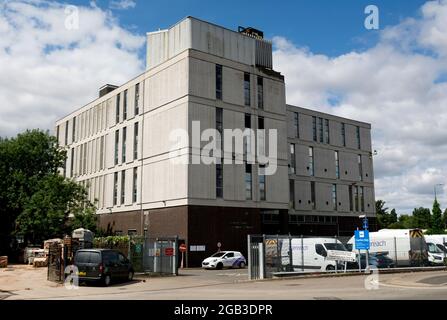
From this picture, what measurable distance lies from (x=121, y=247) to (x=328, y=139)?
144ft

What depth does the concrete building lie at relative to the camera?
45.0 meters

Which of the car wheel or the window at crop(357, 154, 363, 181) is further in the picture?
the window at crop(357, 154, 363, 181)

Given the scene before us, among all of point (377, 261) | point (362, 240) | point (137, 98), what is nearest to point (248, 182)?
point (137, 98)

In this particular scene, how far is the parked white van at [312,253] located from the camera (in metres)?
27.7

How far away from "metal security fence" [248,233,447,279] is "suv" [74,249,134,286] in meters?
7.21

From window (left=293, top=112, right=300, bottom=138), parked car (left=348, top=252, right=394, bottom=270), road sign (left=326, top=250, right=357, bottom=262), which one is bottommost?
parked car (left=348, top=252, right=394, bottom=270)

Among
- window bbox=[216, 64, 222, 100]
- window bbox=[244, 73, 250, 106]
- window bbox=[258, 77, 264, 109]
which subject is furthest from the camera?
window bbox=[258, 77, 264, 109]

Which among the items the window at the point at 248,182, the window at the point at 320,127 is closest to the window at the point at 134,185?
the window at the point at 248,182

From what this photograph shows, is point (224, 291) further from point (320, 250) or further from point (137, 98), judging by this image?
point (137, 98)

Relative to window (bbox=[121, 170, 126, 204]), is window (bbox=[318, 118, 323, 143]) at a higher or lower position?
higher

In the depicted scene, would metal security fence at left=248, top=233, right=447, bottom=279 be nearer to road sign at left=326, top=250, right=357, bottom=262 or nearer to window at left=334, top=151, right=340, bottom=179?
road sign at left=326, top=250, right=357, bottom=262

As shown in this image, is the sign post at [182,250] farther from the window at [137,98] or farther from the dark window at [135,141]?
the window at [137,98]

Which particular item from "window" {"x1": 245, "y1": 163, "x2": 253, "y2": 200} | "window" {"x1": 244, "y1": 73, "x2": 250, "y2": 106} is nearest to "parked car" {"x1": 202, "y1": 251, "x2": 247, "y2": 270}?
"window" {"x1": 245, "y1": 163, "x2": 253, "y2": 200}
